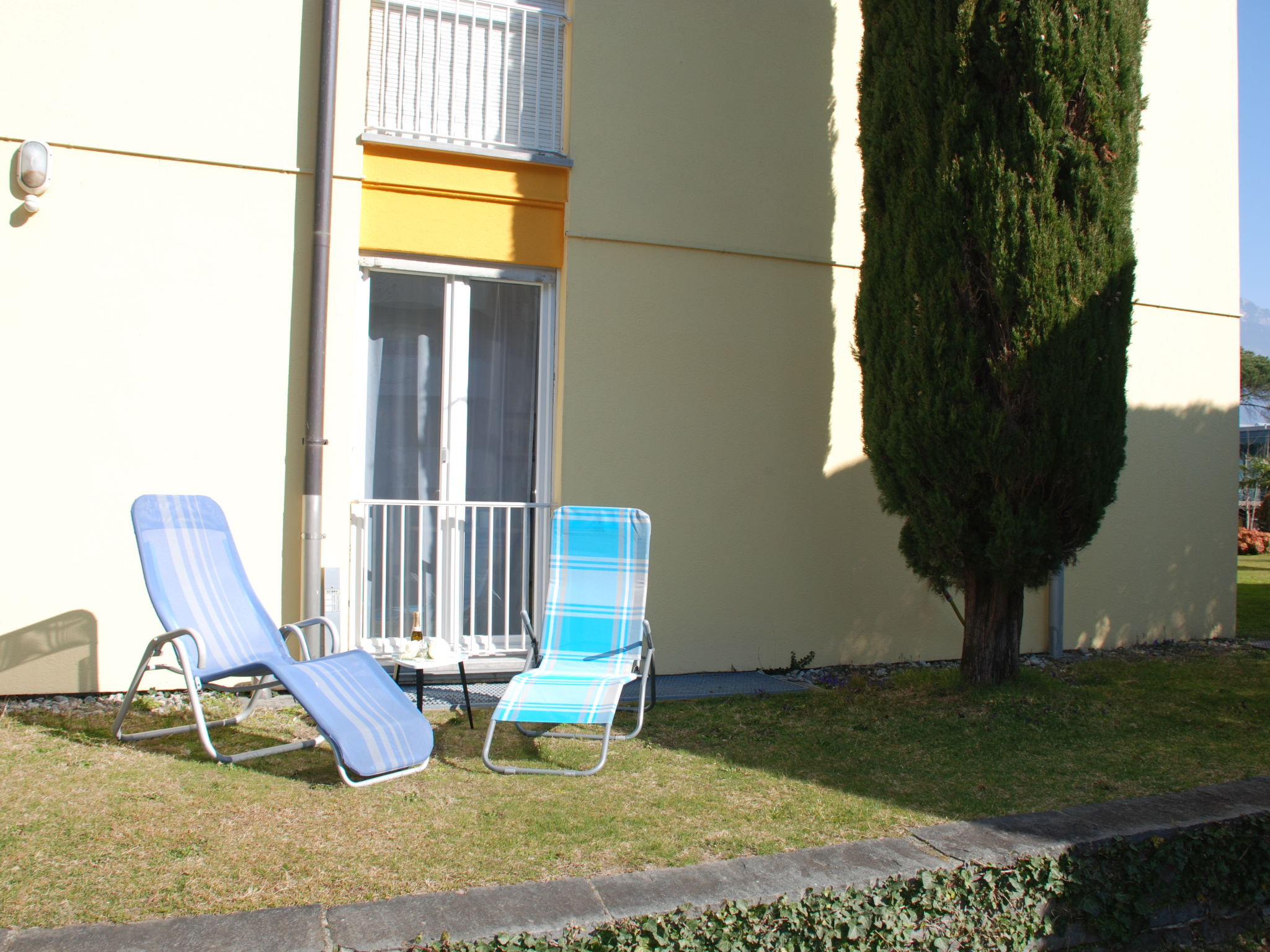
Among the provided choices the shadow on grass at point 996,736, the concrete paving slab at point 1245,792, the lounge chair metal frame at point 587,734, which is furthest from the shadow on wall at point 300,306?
the concrete paving slab at point 1245,792

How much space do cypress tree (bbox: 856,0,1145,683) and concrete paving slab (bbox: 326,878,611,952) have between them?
3.21 metres

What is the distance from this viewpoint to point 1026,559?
500cm

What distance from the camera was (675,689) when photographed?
556 cm

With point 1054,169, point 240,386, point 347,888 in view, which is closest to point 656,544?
point 240,386

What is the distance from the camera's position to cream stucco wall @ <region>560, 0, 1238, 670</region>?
5848 mm

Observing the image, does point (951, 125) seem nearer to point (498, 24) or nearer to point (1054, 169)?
point (1054, 169)

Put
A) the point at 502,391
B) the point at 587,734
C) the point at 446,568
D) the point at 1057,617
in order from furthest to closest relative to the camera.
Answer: the point at 1057,617 → the point at 502,391 → the point at 446,568 → the point at 587,734

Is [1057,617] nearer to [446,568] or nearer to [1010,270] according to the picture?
[1010,270]

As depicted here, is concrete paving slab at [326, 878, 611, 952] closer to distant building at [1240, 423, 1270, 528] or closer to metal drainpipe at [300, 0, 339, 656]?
metal drainpipe at [300, 0, 339, 656]

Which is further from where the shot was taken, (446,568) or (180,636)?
(446,568)

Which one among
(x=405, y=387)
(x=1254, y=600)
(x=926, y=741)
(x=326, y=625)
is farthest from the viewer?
(x=1254, y=600)

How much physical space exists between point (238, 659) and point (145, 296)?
2.12 meters

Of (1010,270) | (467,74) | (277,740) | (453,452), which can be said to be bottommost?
(277,740)

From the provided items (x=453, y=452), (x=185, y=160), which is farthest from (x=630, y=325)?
(x=185, y=160)
